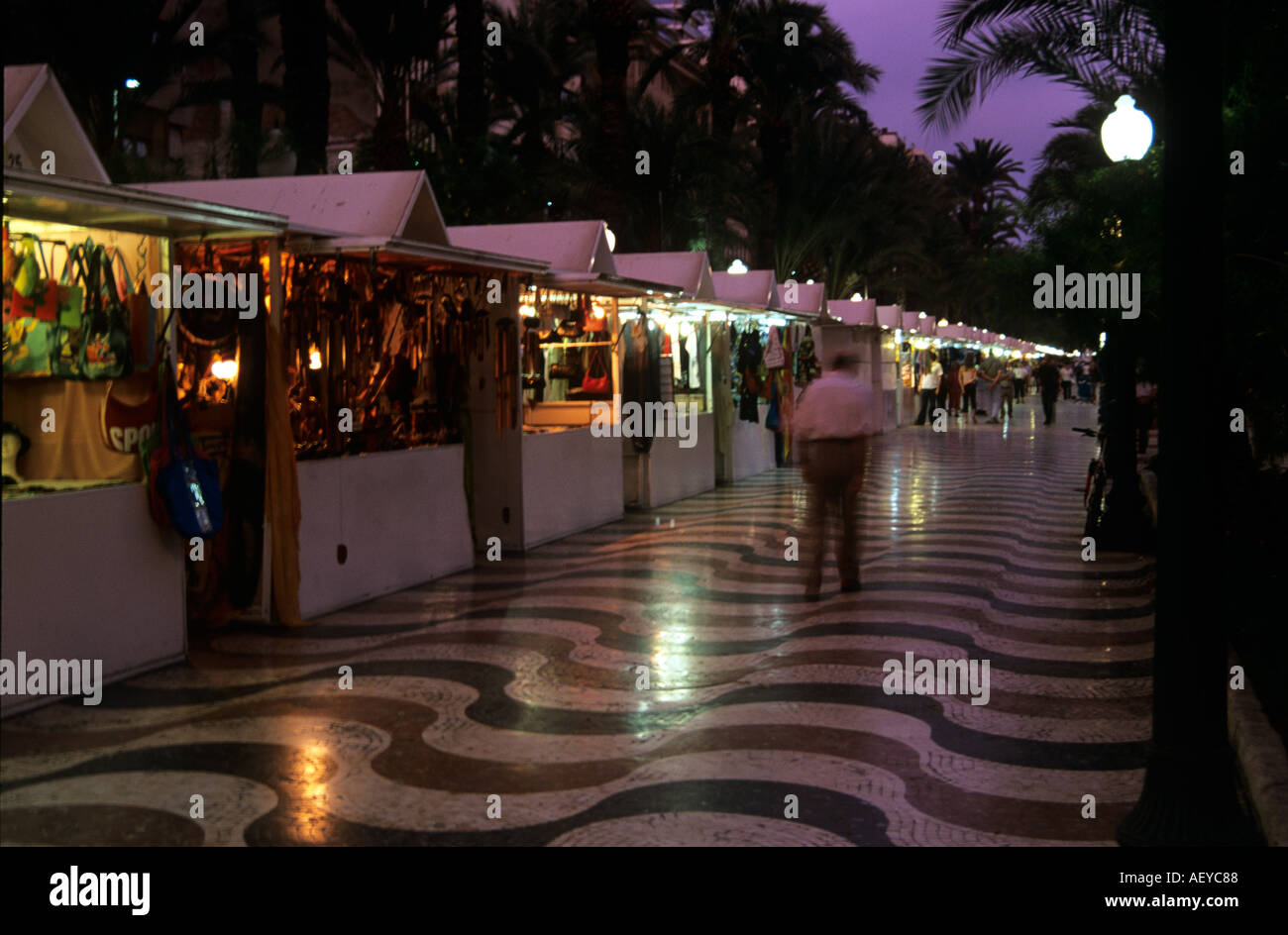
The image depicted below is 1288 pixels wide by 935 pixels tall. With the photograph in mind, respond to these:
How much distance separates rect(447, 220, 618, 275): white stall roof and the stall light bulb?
5.03 m

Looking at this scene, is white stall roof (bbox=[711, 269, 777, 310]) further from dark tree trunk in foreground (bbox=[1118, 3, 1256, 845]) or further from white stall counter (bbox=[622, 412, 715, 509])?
dark tree trunk in foreground (bbox=[1118, 3, 1256, 845])

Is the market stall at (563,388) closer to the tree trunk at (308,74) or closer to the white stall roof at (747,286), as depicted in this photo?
the white stall roof at (747,286)

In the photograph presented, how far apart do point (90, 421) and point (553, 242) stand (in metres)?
7.39

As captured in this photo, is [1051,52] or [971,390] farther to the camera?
[971,390]

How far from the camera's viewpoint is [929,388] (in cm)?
4041

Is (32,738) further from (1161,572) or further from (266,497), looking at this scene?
(1161,572)

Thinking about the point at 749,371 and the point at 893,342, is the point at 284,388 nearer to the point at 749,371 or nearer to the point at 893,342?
the point at 749,371

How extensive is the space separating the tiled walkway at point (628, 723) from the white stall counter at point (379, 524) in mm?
252

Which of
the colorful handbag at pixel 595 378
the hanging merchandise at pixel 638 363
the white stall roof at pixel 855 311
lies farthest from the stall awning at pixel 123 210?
the white stall roof at pixel 855 311

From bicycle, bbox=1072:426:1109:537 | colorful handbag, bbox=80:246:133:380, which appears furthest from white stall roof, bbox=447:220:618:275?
colorful handbag, bbox=80:246:133:380

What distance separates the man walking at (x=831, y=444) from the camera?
10.2 metres

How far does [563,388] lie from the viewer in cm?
1723

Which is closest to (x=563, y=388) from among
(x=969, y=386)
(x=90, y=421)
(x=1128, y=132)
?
(x=1128, y=132)
